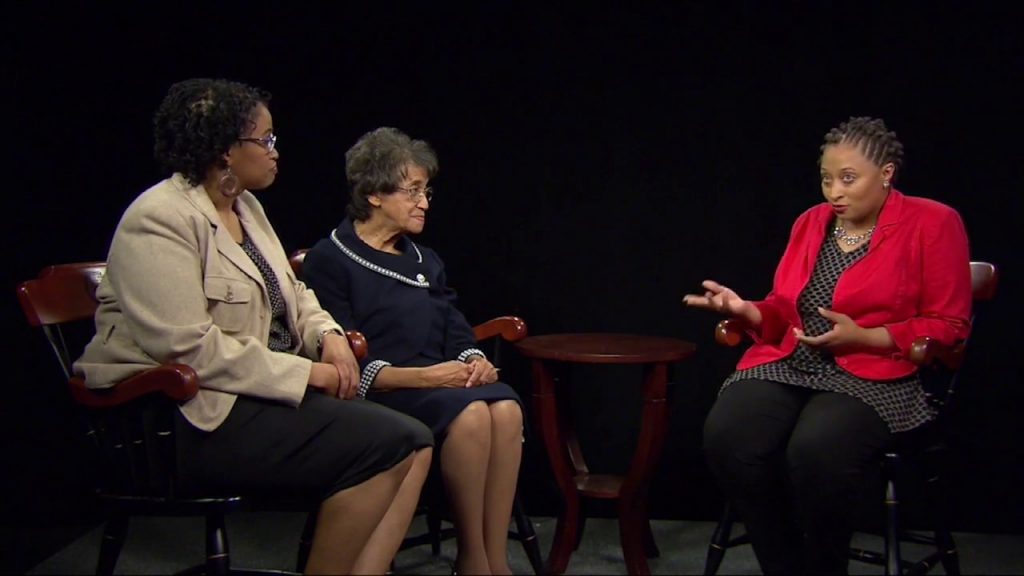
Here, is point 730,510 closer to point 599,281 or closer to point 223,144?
point 599,281

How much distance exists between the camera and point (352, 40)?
4.54 metres

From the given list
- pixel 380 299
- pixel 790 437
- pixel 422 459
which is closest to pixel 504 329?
pixel 380 299

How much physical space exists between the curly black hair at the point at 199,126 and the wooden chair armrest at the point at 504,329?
110 cm

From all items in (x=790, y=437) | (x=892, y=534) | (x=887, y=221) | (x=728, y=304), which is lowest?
(x=892, y=534)

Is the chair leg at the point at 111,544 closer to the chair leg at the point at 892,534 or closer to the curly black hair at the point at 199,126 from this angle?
the curly black hair at the point at 199,126

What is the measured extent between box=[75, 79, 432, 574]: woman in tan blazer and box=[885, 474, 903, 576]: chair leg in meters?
1.35

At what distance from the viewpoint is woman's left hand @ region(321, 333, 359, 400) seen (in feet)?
Result: 10.6

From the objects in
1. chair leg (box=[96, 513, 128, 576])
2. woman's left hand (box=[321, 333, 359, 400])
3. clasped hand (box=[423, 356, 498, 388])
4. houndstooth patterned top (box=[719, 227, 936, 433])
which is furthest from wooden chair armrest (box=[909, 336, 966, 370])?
chair leg (box=[96, 513, 128, 576])

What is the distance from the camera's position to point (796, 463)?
3.29 metres

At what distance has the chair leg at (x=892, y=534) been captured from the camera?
3439 mm

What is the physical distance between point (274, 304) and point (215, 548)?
665 mm

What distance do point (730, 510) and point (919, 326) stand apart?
796 mm

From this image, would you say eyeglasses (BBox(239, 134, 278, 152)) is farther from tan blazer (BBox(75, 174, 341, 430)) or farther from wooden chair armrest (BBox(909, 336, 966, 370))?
wooden chair armrest (BBox(909, 336, 966, 370))

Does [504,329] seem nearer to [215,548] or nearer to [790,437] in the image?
[790,437]
